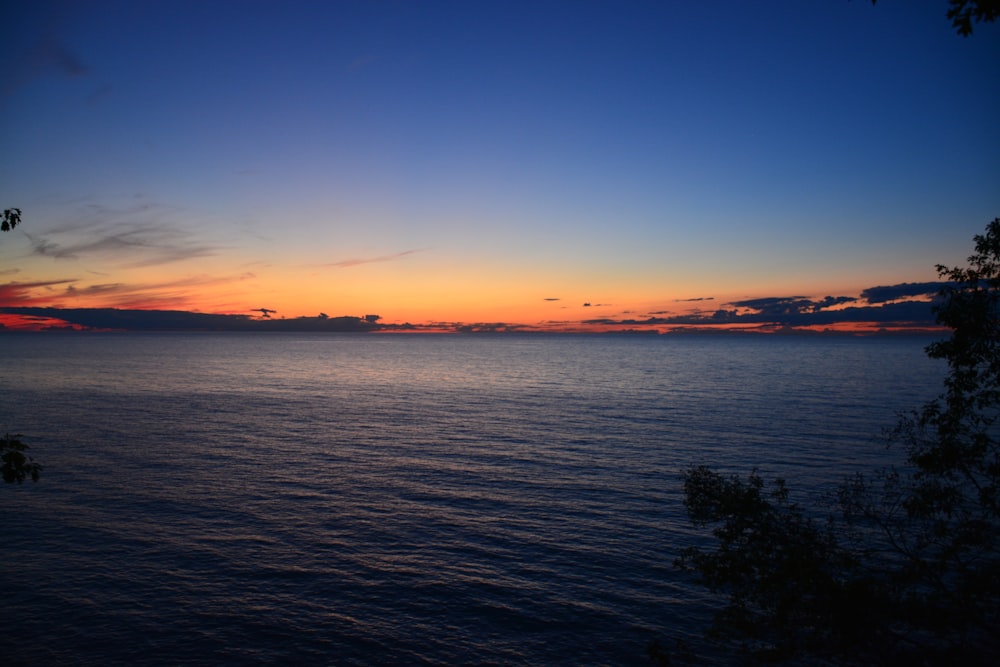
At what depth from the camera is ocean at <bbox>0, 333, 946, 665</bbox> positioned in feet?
93.1

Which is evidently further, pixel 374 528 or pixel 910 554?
pixel 374 528

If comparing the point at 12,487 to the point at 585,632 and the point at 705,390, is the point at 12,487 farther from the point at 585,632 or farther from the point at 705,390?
the point at 705,390

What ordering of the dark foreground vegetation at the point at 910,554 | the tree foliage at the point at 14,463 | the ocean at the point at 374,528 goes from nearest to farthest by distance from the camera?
the tree foliage at the point at 14,463
the dark foreground vegetation at the point at 910,554
the ocean at the point at 374,528

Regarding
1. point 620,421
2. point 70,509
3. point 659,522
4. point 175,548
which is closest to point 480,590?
point 659,522

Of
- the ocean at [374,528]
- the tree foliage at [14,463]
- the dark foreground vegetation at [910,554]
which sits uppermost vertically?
the tree foliage at [14,463]

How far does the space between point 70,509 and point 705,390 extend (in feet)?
381

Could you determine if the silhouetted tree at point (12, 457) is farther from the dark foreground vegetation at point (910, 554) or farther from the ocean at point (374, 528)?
the dark foreground vegetation at point (910, 554)

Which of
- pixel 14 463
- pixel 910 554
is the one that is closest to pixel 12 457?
pixel 14 463

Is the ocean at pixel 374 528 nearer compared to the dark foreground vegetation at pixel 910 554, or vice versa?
the dark foreground vegetation at pixel 910 554

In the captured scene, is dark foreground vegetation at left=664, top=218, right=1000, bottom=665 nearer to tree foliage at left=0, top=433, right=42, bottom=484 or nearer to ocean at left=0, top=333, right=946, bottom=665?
ocean at left=0, top=333, right=946, bottom=665

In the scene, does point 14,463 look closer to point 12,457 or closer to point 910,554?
point 12,457

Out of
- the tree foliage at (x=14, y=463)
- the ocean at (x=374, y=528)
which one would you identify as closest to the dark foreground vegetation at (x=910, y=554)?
the ocean at (x=374, y=528)

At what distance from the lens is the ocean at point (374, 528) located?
28.4 m

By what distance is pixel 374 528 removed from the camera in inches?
1665
